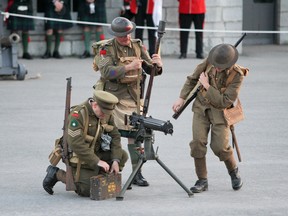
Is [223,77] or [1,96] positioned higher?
[223,77]

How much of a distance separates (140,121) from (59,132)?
3.87 metres

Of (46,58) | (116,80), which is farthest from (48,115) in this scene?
(46,58)

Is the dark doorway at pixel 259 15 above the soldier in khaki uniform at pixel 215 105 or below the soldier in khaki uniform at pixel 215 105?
below

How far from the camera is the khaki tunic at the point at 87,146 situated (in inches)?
378

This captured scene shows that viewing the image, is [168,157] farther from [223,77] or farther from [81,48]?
[81,48]

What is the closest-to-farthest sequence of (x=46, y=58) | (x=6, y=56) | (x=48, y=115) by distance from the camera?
(x=48, y=115), (x=6, y=56), (x=46, y=58)

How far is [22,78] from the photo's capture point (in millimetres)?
18703

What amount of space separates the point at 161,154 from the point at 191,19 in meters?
10.6

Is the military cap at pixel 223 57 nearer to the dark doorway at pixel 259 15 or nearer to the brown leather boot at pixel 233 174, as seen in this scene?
the brown leather boot at pixel 233 174

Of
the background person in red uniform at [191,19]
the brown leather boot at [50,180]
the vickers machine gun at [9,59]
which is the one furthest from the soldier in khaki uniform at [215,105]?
the background person in red uniform at [191,19]

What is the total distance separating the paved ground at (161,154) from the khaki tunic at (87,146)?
0.23 meters

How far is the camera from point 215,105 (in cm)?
1002

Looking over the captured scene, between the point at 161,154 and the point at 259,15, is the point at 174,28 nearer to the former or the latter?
the point at 259,15

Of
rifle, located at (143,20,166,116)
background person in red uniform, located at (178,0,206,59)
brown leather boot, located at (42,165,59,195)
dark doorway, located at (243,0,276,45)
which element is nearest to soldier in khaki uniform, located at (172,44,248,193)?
rifle, located at (143,20,166,116)
